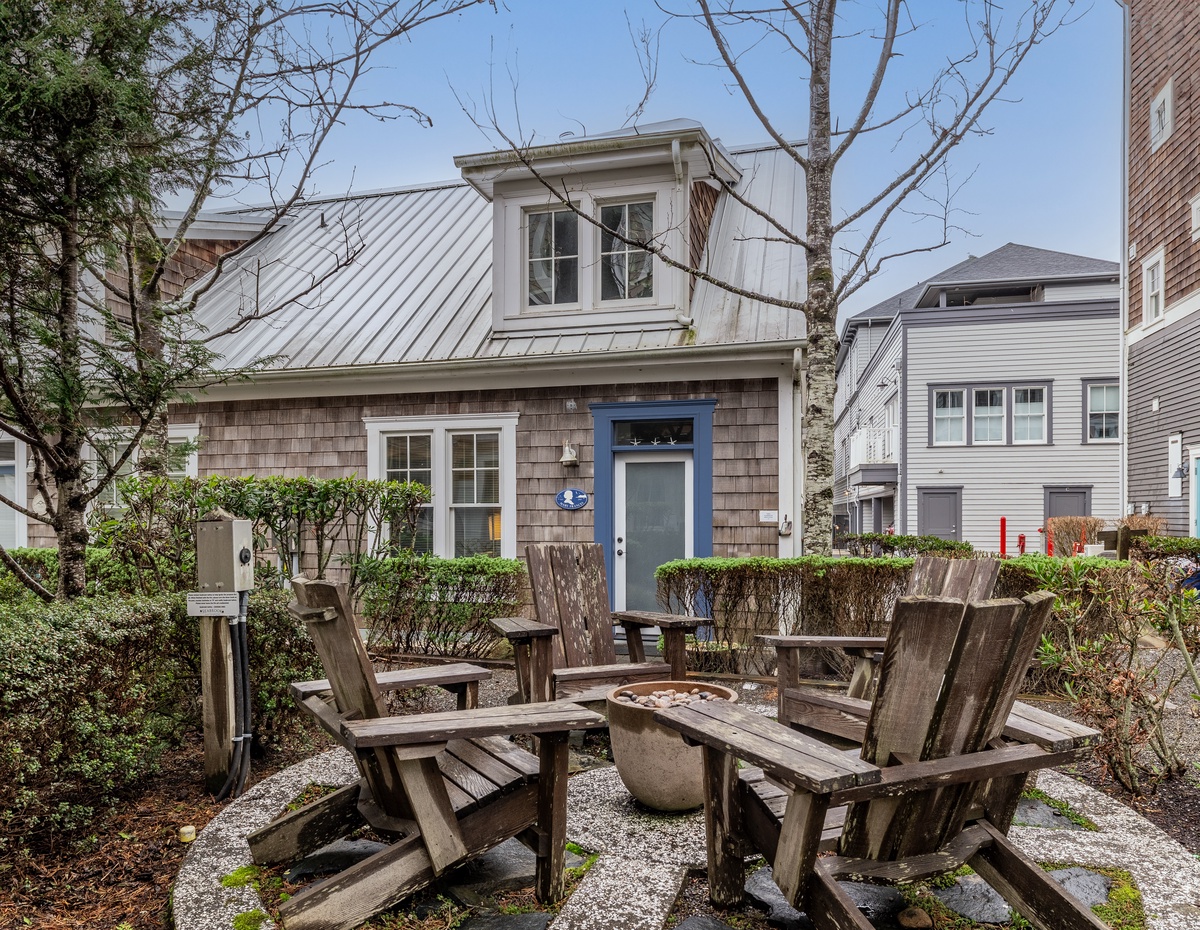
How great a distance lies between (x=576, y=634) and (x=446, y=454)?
4225mm

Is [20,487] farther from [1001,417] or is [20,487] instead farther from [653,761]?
[1001,417]

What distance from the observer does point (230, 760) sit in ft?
11.5

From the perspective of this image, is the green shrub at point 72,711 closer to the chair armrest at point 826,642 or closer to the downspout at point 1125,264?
the chair armrest at point 826,642

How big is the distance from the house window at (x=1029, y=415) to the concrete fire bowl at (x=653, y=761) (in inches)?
703

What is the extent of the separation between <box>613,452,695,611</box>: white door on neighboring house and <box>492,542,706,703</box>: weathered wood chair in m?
2.98

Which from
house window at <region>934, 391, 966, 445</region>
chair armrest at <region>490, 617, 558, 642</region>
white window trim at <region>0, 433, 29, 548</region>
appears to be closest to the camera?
chair armrest at <region>490, 617, 558, 642</region>

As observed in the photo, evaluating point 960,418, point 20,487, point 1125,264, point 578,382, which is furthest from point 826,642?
point 960,418

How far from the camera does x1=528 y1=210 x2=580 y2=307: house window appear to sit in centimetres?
843

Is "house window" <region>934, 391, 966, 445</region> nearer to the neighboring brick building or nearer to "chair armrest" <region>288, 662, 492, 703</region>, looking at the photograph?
the neighboring brick building

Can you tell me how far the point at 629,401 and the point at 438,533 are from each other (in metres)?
2.39

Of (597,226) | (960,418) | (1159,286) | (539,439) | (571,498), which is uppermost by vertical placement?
(1159,286)

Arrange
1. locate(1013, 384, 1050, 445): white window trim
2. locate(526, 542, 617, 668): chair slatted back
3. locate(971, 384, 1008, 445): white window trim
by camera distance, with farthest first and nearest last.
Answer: locate(971, 384, 1008, 445): white window trim < locate(1013, 384, 1050, 445): white window trim < locate(526, 542, 617, 668): chair slatted back

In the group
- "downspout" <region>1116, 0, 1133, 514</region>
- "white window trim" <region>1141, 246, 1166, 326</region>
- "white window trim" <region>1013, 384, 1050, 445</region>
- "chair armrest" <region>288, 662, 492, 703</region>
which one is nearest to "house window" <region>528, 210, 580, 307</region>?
"chair armrest" <region>288, 662, 492, 703</region>

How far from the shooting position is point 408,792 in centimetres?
230
